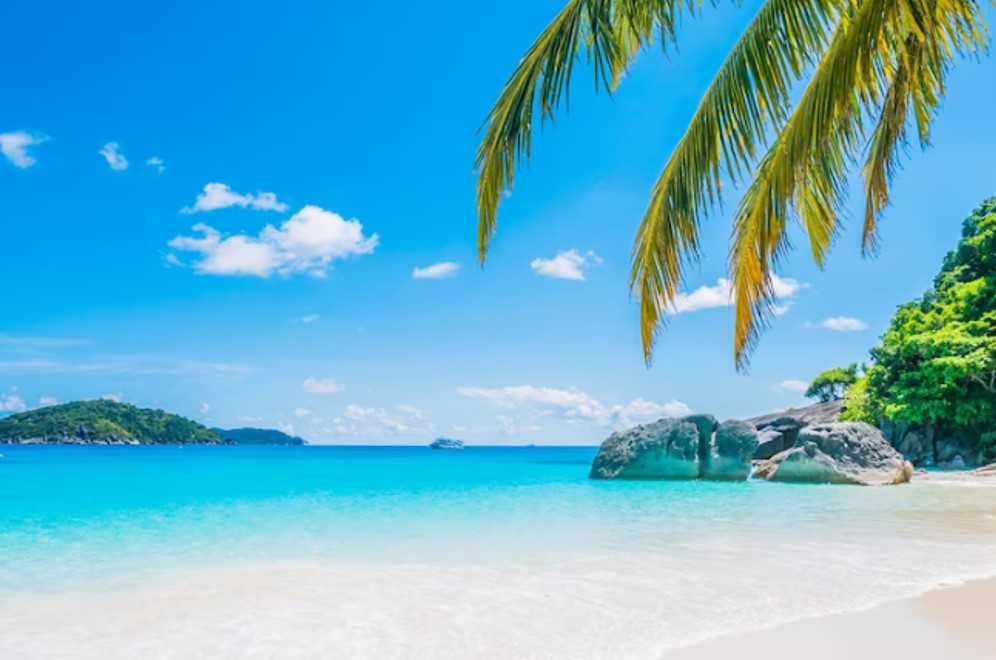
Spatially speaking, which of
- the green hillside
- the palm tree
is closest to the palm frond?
the palm tree

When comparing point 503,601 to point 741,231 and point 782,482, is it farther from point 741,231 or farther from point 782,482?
point 782,482

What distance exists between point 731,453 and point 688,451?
1430mm

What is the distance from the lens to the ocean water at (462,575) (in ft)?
18.1

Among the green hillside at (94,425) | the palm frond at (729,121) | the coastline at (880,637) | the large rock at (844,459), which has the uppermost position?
the green hillside at (94,425)

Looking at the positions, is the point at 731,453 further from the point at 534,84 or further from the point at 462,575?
the point at 534,84

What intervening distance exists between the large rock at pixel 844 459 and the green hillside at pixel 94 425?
11770 centimetres

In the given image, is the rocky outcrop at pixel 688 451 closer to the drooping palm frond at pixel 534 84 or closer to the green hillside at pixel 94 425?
the drooping palm frond at pixel 534 84

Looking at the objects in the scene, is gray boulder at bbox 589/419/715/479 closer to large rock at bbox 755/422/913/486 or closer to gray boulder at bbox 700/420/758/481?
gray boulder at bbox 700/420/758/481

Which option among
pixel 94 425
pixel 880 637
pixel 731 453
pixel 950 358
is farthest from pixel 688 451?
pixel 94 425

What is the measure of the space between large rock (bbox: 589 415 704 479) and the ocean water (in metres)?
8.89

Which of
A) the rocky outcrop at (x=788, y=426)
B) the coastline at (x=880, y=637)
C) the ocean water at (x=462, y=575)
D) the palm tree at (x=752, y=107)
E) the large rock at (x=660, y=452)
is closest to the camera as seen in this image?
the palm tree at (x=752, y=107)

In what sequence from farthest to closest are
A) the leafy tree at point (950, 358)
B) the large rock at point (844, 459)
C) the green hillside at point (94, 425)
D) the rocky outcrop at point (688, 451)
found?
the green hillside at point (94, 425), the rocky outcrop at point (688, 451), the leafy tree at point (950, 358), the large rock at point (844, 459)

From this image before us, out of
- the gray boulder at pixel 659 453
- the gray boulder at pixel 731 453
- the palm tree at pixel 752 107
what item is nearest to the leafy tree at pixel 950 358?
the gray boulder at pixel 731 453

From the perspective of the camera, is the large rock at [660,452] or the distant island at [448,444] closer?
the large rock at [660,452]
